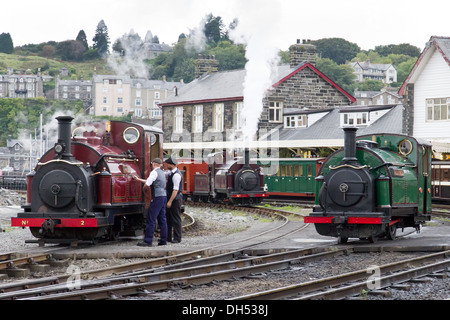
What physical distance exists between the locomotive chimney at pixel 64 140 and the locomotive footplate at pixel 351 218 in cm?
487

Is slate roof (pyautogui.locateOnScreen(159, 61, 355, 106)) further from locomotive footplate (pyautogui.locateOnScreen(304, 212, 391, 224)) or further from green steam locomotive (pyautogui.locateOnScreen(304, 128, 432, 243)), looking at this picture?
locomotive footplate (pyautogui.locateOnScreen(304, 212, 391, 224))

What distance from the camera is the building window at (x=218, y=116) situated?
4759 cm

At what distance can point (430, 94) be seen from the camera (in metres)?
34.9

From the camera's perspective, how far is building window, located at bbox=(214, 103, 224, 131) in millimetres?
47594

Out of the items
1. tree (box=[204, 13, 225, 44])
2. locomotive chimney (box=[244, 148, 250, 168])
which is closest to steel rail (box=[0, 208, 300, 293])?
locomotive chimney (box=[244, 148, 250, 168])

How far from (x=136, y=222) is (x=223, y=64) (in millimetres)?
129744

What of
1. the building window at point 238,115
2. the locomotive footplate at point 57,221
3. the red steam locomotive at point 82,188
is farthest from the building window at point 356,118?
the locomotive footplate at point 57,221

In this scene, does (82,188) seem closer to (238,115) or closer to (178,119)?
(238,115)

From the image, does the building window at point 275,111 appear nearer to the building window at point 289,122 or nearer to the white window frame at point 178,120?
the building window at point 289,122

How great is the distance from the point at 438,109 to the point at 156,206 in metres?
23.6

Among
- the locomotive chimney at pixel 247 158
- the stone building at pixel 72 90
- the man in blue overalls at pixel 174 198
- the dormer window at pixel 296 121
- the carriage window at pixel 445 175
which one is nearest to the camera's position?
the man in blue overalls at pixel 174 198

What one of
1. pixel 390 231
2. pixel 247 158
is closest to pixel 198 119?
pixel 247 158
